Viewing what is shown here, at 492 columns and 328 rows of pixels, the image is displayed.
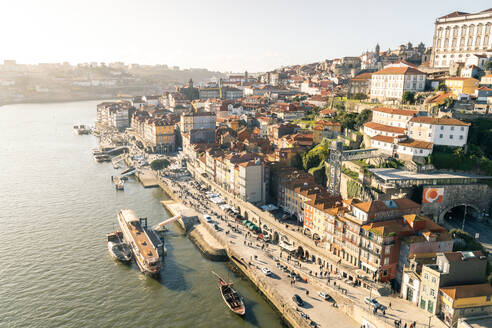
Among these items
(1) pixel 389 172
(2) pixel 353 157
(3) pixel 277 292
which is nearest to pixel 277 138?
(2) pixel 353 157

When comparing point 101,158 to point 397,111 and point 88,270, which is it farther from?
point 397,111

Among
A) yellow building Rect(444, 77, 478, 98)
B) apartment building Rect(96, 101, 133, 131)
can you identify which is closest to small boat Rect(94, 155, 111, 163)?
apartment building Rect(96, 101, 133, 131)

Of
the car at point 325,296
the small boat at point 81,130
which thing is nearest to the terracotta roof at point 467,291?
the car at point 325,296

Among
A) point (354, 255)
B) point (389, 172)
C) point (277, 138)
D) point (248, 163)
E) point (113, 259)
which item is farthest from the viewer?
point (277, 138)

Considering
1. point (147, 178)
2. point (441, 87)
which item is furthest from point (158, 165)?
point (441, 87)

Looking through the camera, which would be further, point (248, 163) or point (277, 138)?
point (277, 138)

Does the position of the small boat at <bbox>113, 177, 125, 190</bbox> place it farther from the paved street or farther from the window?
the window

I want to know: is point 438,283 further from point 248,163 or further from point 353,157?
point 248,163
